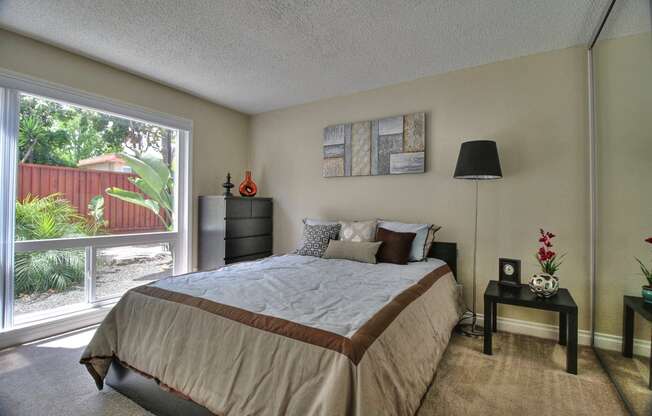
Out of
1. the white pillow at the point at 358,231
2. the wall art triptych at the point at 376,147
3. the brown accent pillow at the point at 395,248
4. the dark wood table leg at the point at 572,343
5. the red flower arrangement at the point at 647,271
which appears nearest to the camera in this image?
the red flower arrangement at the point at 647,271

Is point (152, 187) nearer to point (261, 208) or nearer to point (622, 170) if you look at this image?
point (261, 208)

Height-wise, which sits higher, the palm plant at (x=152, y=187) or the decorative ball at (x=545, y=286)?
the palm plant at (x=152, y=187)

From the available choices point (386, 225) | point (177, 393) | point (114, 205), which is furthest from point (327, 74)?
point (177, 393)

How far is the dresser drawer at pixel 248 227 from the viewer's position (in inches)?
141

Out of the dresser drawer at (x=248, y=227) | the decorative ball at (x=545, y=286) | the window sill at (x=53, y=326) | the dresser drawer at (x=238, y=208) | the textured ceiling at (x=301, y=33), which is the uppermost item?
the textured ceiling at (x=301, y=33)

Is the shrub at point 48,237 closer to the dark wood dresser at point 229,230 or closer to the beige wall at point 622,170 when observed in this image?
the dark wood dresser at point 229,230

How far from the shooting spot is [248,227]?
3830 millimetres

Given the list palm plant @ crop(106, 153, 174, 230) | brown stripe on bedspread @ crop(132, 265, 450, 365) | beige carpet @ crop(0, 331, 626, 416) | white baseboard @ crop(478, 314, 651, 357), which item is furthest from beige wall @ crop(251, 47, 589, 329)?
palm plant @ crop(106, 153, 174, 230)

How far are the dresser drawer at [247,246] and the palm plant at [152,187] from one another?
776 mm

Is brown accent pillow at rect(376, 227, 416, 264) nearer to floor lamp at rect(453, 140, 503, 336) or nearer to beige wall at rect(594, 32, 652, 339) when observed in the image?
floor lamp at rect(453, 140, 503, 336)

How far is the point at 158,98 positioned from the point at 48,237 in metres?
1.71

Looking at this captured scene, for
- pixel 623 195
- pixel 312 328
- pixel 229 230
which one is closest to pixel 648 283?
pixel 623 195

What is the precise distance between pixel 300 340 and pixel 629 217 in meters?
2.33

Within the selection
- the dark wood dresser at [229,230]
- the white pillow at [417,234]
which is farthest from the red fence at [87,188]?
the white pillow at [417,234]
